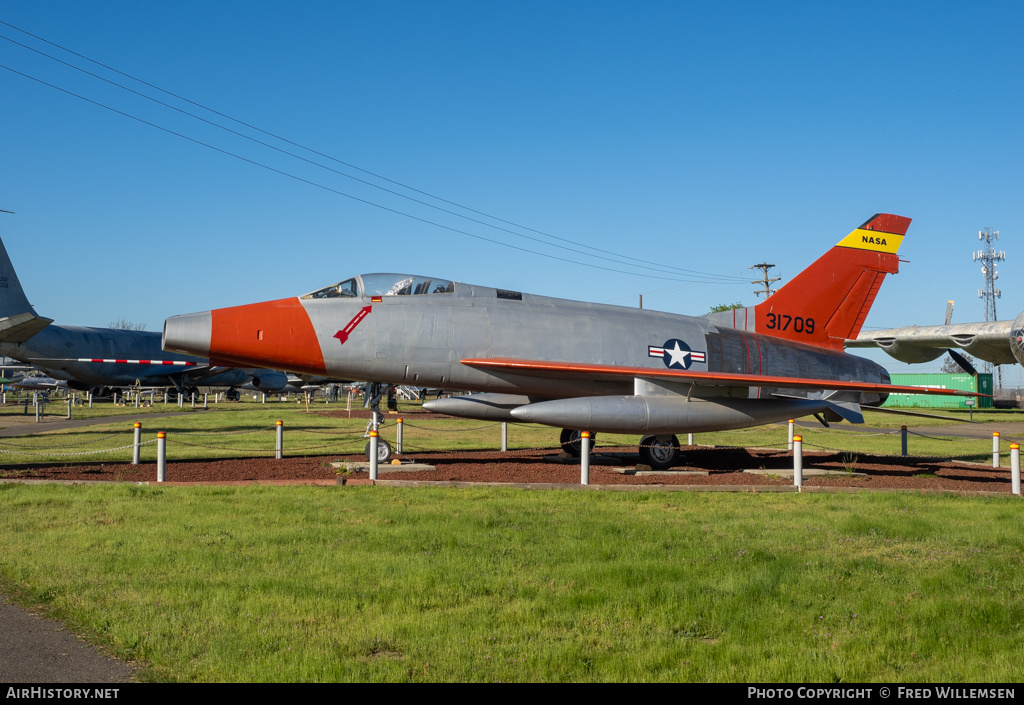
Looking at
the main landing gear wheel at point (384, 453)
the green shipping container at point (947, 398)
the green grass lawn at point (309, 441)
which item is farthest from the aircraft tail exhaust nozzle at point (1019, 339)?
the green shipping container at point (947, 398)

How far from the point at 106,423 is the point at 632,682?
28.9 m

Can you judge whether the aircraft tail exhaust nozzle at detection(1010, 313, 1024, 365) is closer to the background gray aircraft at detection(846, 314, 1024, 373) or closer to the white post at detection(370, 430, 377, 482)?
the background gray aircraft at detection(846, 314, 1024, 373)

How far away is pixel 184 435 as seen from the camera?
21578 mm

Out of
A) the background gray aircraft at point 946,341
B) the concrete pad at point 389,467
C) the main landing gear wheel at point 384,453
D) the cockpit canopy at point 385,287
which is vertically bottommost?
the concrete pad at point 389,467

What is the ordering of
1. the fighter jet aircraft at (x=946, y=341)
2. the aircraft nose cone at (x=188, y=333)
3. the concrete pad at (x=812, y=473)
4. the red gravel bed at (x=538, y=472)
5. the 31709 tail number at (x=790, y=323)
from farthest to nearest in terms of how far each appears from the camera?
the fighter jet aircraft at (x=946, y=341) → the 31709 tail number at (x=790, y=323) → the concrete pad at (x=812, y=473) → the red gravel bed at (x=538, y=472) → the aircraft nose cone at (x=188, y=333)

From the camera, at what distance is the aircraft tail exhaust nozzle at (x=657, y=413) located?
1230cm

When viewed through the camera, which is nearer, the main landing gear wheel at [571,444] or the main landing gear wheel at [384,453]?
the main landing gear wheel at [384,453]

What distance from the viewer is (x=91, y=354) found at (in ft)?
125

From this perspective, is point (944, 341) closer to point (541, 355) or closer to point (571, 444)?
point (571, 444)

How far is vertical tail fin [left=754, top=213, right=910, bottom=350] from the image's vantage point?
55.4 feet

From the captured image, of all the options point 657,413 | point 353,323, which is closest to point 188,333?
point 353,323

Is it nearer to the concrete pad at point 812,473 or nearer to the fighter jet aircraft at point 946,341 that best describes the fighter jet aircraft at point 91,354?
the concrete pad at point 812,473

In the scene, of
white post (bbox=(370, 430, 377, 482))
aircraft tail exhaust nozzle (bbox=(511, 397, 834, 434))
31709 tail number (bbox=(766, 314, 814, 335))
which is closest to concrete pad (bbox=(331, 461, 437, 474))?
white post (bbox=(370, 430, 377, 482))

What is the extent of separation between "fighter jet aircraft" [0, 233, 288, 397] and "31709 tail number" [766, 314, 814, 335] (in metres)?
19.3
